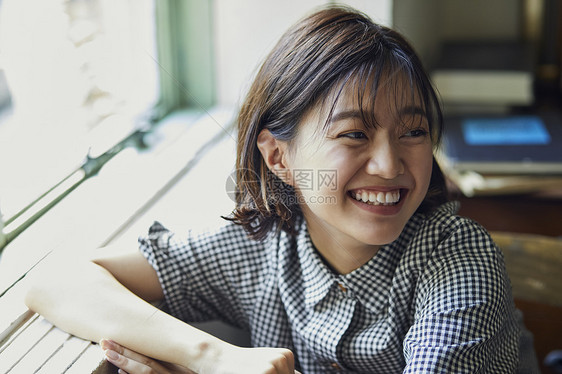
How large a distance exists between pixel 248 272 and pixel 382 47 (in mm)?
344

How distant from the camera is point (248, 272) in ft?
2.90

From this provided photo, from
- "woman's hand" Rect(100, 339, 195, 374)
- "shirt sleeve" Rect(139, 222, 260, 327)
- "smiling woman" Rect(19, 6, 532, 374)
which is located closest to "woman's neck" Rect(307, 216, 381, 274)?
"smiling woman" Rect(19, 6, 532, 374)

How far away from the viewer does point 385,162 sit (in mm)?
705

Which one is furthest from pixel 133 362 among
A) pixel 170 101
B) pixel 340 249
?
pixel 170 101

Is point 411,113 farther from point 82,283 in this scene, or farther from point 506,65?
point 506,65

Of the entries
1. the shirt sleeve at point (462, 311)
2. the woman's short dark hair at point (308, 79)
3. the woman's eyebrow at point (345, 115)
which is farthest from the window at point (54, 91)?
the shirt sleeve at point (462, 311)

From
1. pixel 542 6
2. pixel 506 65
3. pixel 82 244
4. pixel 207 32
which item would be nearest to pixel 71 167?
pixel 82 244

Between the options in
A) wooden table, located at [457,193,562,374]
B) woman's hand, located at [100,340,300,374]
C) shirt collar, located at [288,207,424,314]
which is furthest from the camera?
wooden table, located at [457,193,562,374]

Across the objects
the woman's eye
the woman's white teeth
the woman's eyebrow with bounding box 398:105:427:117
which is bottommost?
the woman's white teeth

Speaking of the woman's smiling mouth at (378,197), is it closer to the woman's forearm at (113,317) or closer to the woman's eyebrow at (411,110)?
the woman's eyebrow at (411,110)

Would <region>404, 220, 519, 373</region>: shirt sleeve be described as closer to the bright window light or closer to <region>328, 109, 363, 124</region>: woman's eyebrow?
<region>328, 109, 363, 124</region>: woman's eyebrow

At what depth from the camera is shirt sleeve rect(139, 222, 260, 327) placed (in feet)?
2.80

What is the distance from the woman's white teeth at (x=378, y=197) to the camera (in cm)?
73

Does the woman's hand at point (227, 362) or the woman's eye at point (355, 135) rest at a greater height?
the woman's eye at point (355, 135)
